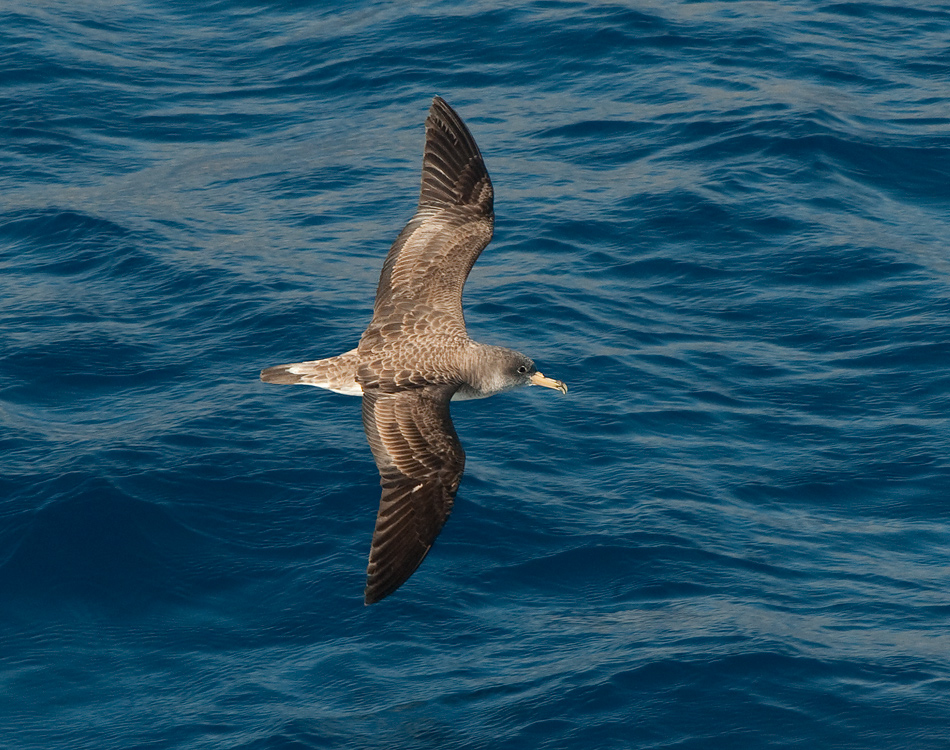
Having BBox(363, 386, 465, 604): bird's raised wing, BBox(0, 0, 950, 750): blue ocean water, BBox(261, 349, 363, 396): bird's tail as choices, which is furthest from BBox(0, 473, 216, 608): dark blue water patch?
BBox(363, 386, 465, 604): bird's raised wing

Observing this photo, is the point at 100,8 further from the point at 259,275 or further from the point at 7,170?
the point at 259,275

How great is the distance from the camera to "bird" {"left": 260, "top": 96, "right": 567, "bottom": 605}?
37.4ft

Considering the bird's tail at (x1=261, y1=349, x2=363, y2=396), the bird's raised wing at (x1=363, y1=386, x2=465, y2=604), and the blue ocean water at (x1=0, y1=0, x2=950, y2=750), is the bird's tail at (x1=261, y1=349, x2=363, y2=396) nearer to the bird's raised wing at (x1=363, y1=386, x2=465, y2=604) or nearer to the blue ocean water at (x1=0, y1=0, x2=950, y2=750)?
the bird's raised wing at (x1=363, y1=386, x2=465, y2=604)

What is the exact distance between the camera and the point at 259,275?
1873cm

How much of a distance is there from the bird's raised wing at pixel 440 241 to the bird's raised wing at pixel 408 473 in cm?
113

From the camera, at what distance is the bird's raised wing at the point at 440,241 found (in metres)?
13.2

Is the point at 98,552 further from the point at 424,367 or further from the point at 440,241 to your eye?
the point at 440,241

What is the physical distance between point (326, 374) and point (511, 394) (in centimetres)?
484

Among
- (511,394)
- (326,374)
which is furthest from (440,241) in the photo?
(511,394)

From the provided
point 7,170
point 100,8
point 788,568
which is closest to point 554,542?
point 788,568

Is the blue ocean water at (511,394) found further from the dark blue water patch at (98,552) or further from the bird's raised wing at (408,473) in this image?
the bird's raised wing at (408,473)

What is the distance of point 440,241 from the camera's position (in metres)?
13.9

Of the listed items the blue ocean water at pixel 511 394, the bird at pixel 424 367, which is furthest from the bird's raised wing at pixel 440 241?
the blue ocean water at pixel 511 394

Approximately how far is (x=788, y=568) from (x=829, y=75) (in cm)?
1184
